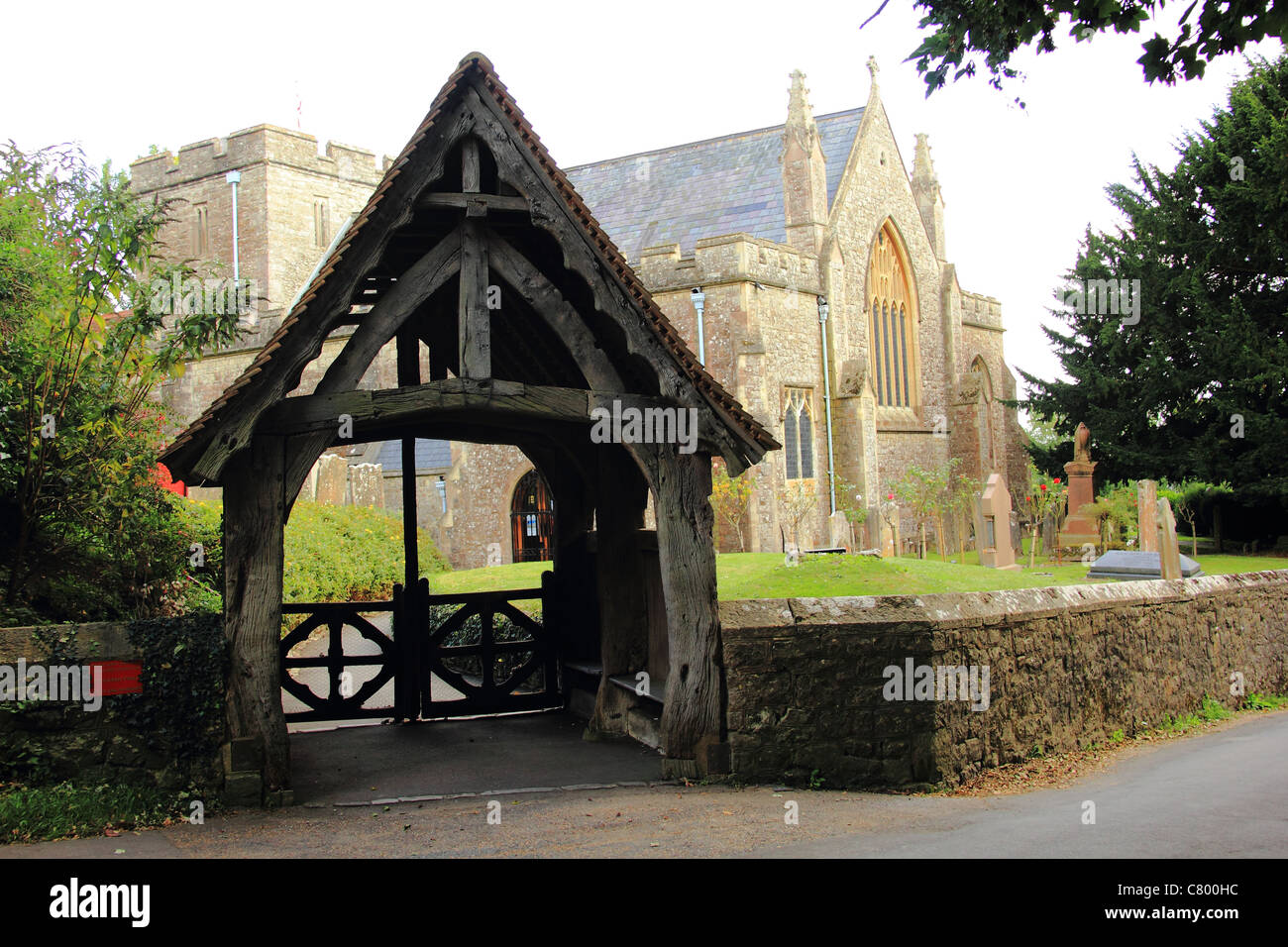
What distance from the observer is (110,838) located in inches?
244

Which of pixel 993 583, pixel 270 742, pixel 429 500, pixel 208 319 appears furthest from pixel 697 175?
pixel 270 742

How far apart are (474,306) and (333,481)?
69.8 ft

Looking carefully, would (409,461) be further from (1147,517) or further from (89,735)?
(1147,517)

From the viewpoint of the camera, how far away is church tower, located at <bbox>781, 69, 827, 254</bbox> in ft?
95.4

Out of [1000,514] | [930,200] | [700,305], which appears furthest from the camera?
[930,200]

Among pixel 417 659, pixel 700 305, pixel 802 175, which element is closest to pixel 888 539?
pixel 700 305

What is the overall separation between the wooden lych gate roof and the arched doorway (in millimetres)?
22120

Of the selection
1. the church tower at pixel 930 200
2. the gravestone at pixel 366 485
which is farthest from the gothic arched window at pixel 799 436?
the gravestone at pixel 366 485

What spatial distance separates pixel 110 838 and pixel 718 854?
11.2 ft

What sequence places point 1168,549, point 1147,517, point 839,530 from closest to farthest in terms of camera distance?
point 1168,549 → point 1147,517 → point 839,530

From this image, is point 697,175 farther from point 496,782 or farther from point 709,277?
point 496,782

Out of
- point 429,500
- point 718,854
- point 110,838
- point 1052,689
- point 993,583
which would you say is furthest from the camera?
point 429,500

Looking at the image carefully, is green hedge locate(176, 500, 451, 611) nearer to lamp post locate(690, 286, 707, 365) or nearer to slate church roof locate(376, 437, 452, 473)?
slate church roof locate(376, 437, 452, 473)

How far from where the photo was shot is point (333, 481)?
1081 inches
